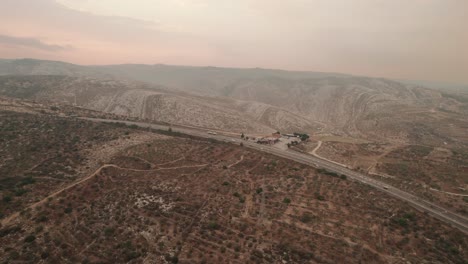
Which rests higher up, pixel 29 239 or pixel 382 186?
pixel 29 239

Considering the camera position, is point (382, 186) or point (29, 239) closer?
point (29, 239)

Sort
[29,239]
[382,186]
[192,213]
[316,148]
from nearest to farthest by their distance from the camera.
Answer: [29,239] → [192,213] → [382,186] → [316,148]

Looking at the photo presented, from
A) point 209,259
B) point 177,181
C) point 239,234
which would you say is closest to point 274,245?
point 239,234

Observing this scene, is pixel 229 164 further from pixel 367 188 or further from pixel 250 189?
pixel 367 188

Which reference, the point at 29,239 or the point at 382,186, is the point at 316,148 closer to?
the point at 382,186

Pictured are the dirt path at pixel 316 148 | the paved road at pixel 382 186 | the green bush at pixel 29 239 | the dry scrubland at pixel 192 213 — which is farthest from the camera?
the dirt path at pixel 316 148

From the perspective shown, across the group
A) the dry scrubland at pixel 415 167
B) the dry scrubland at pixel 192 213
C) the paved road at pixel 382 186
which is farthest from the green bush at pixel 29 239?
the dry scrubland at pixel 415 167

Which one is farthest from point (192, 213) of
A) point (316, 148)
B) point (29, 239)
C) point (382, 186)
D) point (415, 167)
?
point (415, 167)

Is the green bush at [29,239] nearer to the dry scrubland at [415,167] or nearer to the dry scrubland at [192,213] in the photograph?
the dry scrubland at [192,213]
